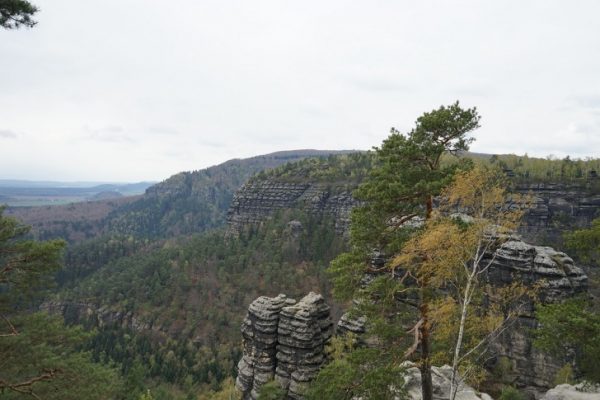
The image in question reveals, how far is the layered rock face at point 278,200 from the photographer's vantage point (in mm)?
137500

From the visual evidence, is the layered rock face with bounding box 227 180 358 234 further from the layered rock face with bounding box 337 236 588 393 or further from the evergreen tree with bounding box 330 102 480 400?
the evergreen tree with bounding box 330 102 480 400

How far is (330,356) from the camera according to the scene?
3816 cm

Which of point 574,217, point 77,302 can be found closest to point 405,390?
point 574,217

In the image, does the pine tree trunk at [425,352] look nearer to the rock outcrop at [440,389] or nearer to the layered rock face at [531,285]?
the rock outcrop at [440,389]

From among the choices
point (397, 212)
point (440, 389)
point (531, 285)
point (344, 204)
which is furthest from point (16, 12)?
point (344, 204)

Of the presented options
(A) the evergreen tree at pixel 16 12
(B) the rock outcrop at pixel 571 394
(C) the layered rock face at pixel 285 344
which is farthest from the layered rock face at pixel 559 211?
(A) the evergreen tree at pixel 16 12

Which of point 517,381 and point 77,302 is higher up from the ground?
point 517,381

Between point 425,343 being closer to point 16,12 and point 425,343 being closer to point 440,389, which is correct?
point 440,389

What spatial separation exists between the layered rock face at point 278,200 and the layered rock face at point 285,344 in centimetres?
9297

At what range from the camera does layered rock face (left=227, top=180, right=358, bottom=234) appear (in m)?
138

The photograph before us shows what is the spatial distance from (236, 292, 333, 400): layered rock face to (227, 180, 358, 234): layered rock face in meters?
93.0

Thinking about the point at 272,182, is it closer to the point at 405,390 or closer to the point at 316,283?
the point at 316,283

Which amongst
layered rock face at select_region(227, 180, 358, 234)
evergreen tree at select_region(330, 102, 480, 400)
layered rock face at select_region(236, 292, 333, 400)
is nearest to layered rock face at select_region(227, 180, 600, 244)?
layered rock face at select_region(227, 180, 358, 234)

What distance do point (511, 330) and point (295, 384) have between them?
26.8 m
